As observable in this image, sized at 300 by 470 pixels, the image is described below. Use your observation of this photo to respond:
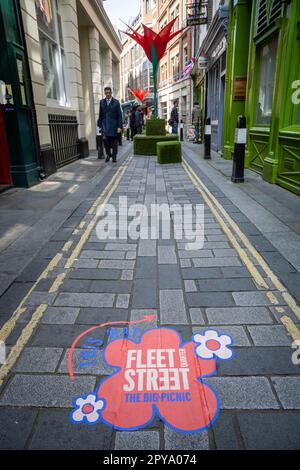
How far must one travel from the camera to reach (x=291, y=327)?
2.22 m

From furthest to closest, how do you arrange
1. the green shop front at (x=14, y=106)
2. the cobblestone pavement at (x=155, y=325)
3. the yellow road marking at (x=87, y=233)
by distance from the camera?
the green shop front at (x=14, y=106) < the yellow road marking at (x=87, y=233) < the cobblestone pavement at (x=155, y=325)

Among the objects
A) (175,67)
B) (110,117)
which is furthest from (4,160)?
(175,67)

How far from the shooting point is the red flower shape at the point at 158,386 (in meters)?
1.56

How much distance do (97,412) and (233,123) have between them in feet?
31.5

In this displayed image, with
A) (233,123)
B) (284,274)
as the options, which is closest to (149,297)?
(284,274)

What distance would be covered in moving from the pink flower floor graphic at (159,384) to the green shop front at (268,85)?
176 inches

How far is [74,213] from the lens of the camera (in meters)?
4.94

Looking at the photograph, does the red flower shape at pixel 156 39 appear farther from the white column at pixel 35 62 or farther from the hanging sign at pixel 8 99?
the hanging sign at pixel 8 99

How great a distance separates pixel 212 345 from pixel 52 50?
10.5m

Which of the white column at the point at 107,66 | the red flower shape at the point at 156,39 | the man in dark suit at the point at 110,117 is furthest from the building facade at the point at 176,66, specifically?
the man in dark suit at the point at 110,117

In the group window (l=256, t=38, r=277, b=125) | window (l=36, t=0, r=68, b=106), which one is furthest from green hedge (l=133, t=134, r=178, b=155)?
window (l=256, t=38, r=277, b=125)

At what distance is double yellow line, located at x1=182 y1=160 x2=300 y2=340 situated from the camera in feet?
7.63

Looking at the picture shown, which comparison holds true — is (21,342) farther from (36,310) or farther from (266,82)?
(266,82)

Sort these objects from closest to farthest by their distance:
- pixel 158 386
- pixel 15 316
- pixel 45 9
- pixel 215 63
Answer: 1. pixel 158 386
2. pixel 15 316
3. pixel 45 9
4. pixel 215 63
